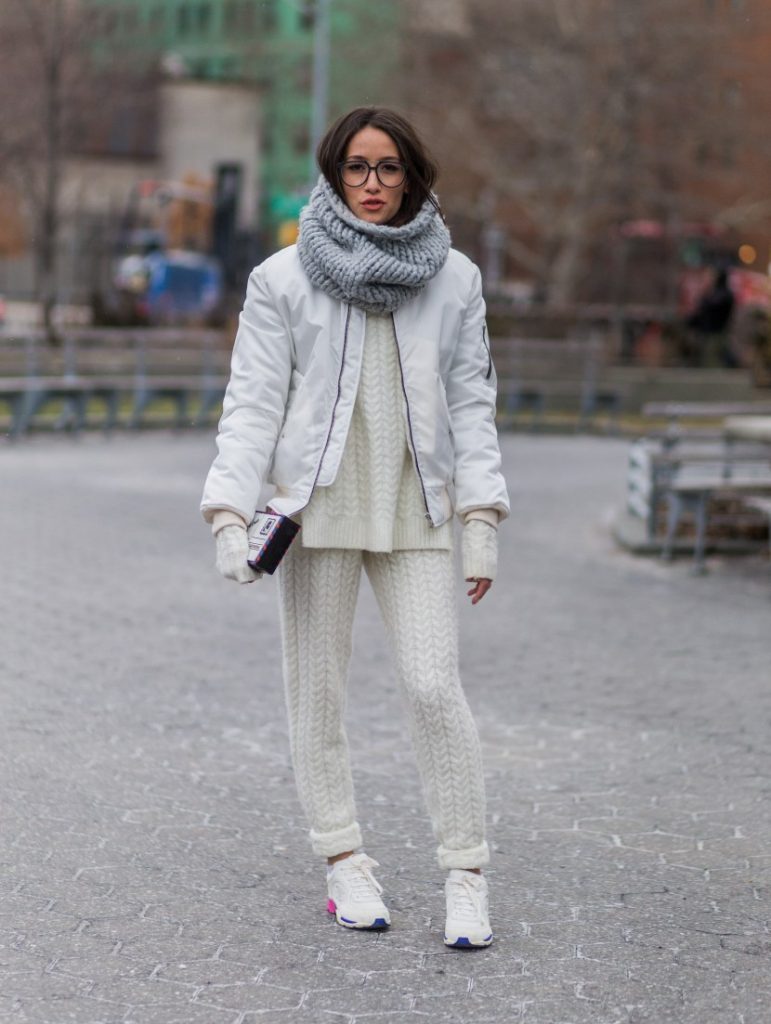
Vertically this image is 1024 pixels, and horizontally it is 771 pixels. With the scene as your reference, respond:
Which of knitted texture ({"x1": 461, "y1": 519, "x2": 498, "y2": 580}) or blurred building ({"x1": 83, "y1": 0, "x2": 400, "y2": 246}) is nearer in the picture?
knitted texture ({"x1": 461, "y1": 519, "x2": 498, "y2": 580})

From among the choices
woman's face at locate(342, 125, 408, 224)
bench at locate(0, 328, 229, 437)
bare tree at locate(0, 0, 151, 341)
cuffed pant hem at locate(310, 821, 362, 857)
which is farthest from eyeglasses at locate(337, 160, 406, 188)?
bare tree at locate(0, 0, 151, 341)

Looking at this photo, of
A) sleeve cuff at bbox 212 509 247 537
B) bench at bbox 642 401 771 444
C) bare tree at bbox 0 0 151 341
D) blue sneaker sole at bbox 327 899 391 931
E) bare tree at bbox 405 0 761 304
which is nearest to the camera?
sleeve cuff at bbox 212 509 247 537

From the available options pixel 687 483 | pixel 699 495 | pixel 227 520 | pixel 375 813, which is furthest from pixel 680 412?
pixel 227 520

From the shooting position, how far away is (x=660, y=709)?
24.5 feet

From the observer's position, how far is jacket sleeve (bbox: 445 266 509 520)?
4445 millimetres

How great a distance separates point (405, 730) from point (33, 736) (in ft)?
4.26

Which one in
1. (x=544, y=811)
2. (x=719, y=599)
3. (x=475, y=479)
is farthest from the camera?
(x=719, y=599)

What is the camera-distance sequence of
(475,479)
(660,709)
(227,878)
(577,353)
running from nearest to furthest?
1. (475,479)
2. (227,878)
3. (660,709)
4. (577,353)

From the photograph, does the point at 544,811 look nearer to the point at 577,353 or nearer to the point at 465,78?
the point at 577,353

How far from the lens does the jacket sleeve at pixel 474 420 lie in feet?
14.6

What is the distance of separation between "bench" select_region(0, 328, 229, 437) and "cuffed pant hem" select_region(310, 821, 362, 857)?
15662 millimetres

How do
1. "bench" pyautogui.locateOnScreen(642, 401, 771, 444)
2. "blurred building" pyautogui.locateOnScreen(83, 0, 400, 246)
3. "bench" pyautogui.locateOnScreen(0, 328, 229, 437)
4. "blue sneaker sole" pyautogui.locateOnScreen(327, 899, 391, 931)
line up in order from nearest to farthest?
1. "blue sneaker sole" pyautogui.locateOnScreen(327, 899, 391, 931)
2. "bench" pyautogui.locateOnScreen(642, 401, 771, 444)
3. "bench" pyautogui.locateOnScreen(0, 328, 229, 437)
4. "blurred building" pyautogui.locateOnScreen(83, 0, 400, 246)

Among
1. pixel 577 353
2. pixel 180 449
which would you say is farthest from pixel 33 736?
pixel 577 353

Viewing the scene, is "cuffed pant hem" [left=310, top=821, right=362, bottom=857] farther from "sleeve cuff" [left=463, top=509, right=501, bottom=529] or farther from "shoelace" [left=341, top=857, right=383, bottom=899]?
"sleeve cuff" [left=463, top=509, right=501, bottom=529]
